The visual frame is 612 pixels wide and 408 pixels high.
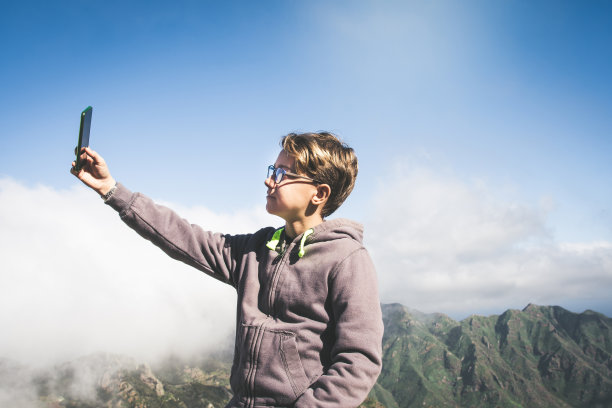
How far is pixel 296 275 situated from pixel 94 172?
95.7 inches

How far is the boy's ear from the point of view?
3.96 meters

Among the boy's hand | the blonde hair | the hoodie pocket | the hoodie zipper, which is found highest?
the blonde hair

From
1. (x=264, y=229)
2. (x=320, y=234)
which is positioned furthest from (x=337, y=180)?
(x=264, y=229)

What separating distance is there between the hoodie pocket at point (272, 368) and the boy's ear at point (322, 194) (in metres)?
1.49

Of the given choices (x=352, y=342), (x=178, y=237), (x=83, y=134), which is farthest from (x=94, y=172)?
(x=352, y=342)

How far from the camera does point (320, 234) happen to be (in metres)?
3.60

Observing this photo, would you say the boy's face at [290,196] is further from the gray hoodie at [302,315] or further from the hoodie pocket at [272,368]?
the hoodie pocket at [272,368]

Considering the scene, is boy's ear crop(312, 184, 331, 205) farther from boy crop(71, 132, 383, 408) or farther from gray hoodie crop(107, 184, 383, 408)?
gray hoodie crop(107, 184, 383, 408)

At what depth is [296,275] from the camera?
3.42 meters

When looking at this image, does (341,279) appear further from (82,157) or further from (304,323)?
(82,157)

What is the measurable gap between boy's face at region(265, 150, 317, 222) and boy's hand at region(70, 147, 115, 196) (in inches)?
68.6

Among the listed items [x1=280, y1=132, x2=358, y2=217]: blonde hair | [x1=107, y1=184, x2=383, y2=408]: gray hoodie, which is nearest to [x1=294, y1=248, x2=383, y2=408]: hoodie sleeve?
[x1=107, y1=184, x2=383, y2=408]: gray hoodie

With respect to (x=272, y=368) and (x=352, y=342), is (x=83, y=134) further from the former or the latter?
(x=352, y=342)

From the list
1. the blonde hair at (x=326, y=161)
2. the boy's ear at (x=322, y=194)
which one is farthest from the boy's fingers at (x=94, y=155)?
the boy's ear at (x=322, y=194)
